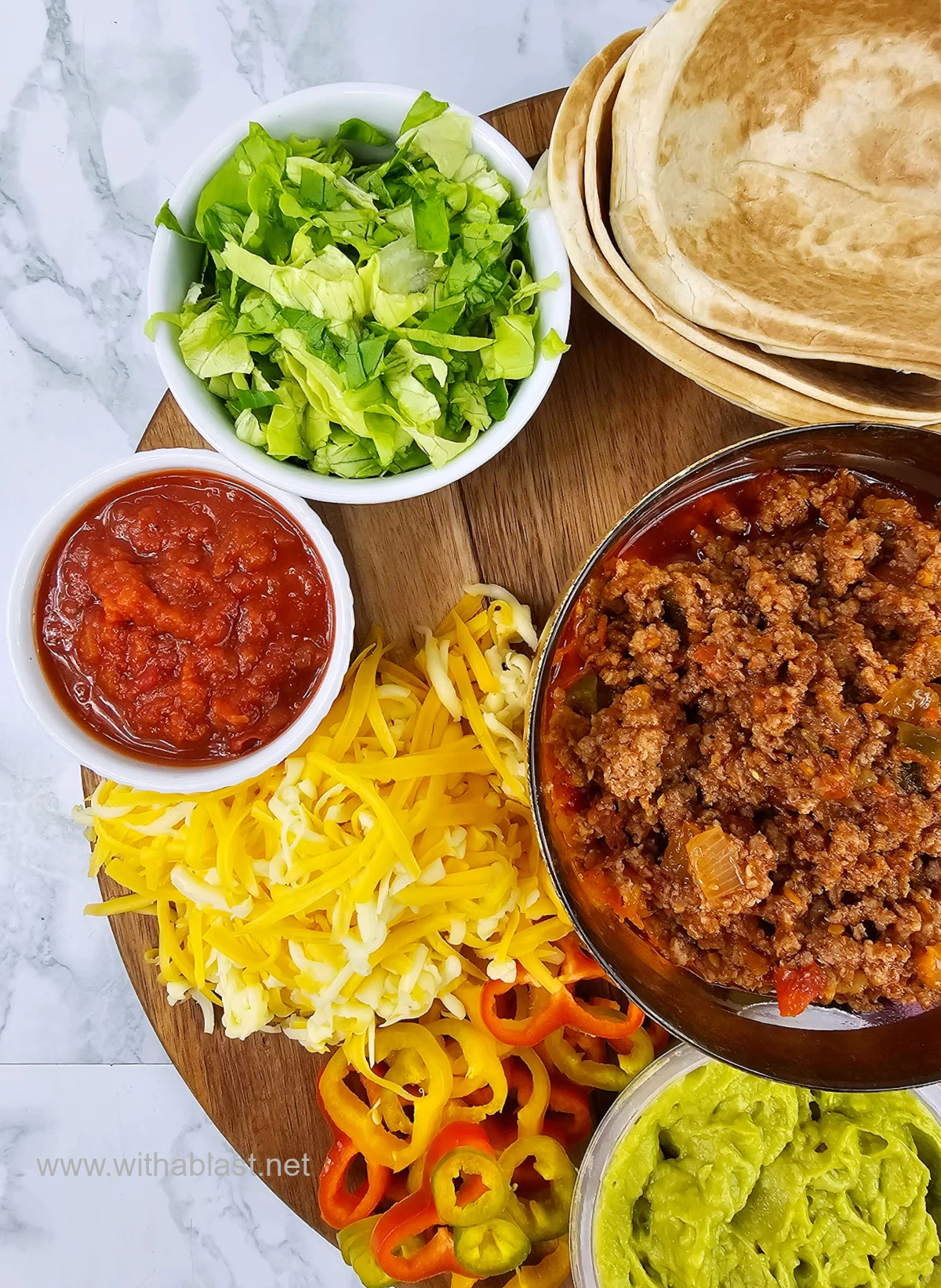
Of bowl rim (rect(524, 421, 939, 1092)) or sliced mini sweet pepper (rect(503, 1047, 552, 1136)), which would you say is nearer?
bowl rim (rect(524, 421, 939, 1092))

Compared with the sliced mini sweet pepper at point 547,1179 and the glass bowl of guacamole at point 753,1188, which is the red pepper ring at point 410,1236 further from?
the glass bowl of guacamole at point 753,1188

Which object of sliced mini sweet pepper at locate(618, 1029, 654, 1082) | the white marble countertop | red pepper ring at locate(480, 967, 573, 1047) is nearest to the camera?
red pepper ring at locate(480, 967, 573, 1047)

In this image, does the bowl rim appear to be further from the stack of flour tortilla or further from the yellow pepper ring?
the yellow pepper ring

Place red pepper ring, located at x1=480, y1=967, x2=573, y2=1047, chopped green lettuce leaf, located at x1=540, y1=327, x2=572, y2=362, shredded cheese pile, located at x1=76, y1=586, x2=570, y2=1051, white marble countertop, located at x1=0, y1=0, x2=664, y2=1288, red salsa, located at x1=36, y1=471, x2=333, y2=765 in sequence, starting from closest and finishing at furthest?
chopped green lettuce leaf, located at x1=540, y1=327, x2=572, y2=362
red salsa, located at x1=36, y1=471, x2=333, y2=765
shredded cheese pile, located at x1=76, y1=586, x2=570, y2=1051
red pepper ring, located at x1=480, y1=967, x2=573, y2=1047
white marble countertop, located at x1=0, y1=0, x2=664, y2=1288

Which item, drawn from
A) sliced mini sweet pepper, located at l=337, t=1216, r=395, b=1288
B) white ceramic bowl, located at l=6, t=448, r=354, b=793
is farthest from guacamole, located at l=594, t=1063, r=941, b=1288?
white ceramic bowl, located at l=6, t=448, r=354, b=793

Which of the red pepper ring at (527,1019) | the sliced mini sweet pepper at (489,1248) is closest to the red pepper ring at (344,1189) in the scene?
the sliced mini sweet pepper at (489,1248)

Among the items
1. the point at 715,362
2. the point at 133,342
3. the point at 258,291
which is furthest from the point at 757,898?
the point at 133,342

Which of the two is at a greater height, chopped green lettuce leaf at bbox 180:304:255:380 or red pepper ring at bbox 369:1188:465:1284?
chopped green lettuce leaf at bbox 180:304:255:380
